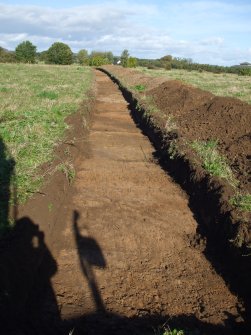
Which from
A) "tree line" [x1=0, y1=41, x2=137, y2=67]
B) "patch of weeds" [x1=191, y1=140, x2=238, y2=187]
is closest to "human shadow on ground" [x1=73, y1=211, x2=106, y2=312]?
"patch of weeds" [x1=191, y1=140, x2=238, y2=187]

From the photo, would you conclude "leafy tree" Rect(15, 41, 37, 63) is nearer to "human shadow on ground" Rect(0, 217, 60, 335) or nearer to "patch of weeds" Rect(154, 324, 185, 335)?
"human shadow on ground" Rect(0, 217, 60, 335)

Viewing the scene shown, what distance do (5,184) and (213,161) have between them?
13.0 ft

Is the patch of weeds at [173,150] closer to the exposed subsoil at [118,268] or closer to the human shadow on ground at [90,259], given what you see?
the exposed subsoil at [118,268]

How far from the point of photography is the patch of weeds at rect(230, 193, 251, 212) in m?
5.91

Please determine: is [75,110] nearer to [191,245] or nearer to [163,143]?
[163,143]

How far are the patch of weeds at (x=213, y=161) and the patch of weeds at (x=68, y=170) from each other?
2712 mm

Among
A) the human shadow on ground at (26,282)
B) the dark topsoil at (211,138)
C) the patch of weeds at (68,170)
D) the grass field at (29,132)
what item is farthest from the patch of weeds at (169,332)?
the patch of weeds at (68,170)

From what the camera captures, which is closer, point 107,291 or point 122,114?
point 107,291

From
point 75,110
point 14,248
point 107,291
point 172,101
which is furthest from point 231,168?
point 172,101

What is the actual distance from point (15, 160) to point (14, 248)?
289 cm

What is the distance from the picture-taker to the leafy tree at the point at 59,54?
7206 cm

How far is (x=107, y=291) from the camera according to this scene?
4938 millimetres

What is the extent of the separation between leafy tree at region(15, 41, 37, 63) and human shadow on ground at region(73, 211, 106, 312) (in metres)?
→ 69.0

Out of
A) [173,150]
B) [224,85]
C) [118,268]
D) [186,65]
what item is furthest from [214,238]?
[186,65]
